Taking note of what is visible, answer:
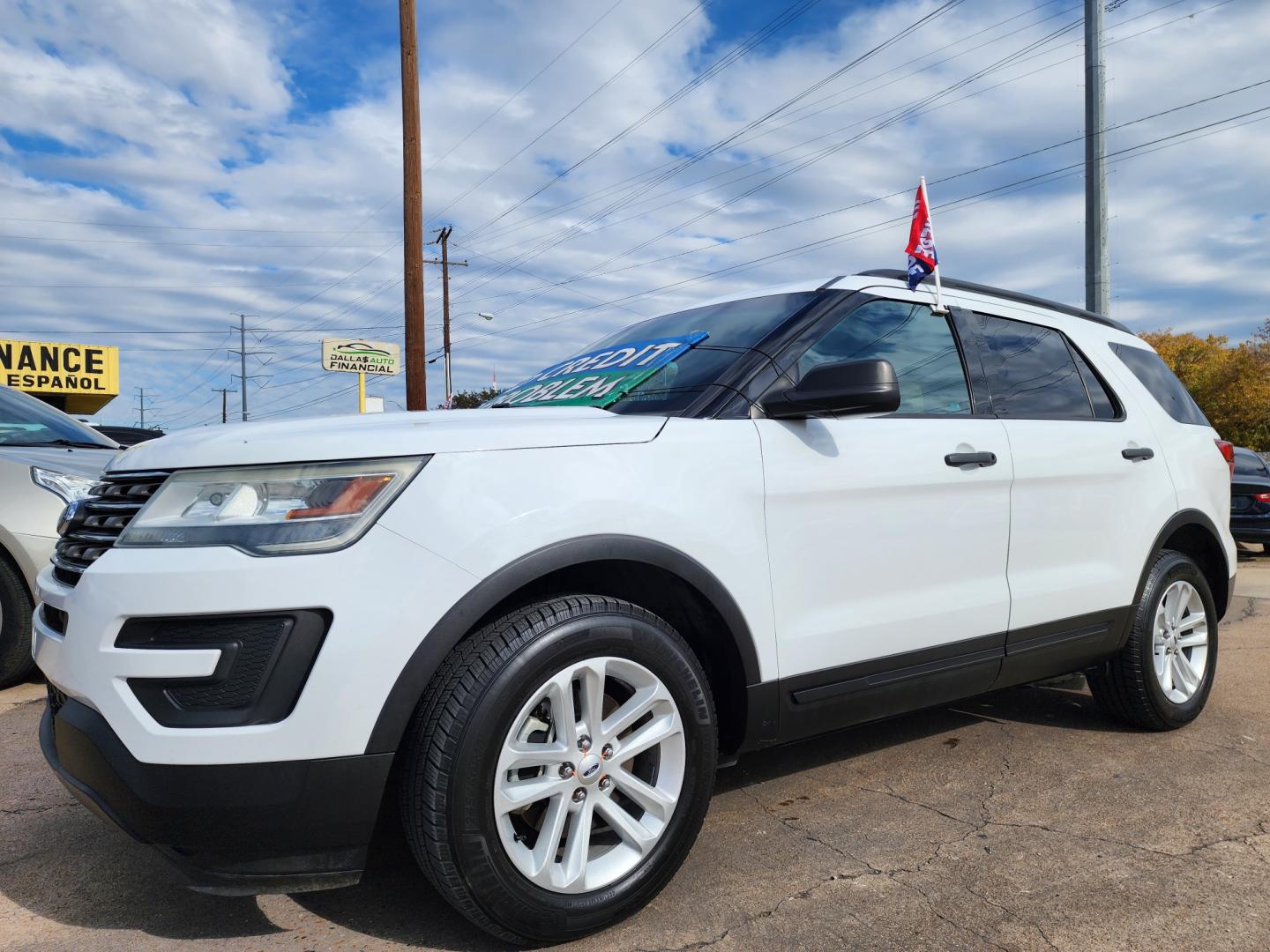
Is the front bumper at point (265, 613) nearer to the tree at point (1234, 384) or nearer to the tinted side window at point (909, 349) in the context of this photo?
the tinted side window at point (909, 349)

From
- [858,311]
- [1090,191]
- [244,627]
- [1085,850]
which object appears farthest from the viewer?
[1090,191]

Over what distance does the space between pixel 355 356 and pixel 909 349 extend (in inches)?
910

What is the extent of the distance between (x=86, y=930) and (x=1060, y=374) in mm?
3680

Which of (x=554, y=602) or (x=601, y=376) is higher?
(x=601, y=376)

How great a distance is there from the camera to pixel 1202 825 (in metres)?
2.97

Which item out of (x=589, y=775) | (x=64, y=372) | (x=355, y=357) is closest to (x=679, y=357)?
(x=589, y=775)

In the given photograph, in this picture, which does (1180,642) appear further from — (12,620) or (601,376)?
(12,620)

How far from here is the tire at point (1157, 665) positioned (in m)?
3.81

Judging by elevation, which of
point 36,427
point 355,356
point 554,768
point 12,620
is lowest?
point 554,768

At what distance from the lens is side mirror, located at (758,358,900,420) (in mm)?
2523

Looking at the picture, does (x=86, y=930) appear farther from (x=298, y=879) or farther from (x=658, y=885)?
(x=658, y=885)

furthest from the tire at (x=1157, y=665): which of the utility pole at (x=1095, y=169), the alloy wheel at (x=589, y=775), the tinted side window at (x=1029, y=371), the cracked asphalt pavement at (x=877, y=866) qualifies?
the utility pole at (x=1095, y=169)

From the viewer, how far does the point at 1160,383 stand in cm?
A: 427

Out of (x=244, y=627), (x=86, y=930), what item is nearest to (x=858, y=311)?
(x=244, y=627)
